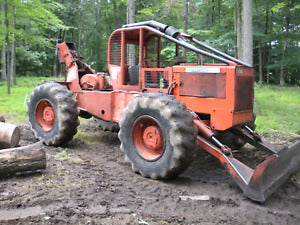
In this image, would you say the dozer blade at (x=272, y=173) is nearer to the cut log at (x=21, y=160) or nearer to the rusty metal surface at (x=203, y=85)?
the rusty metal surface at (x=203, y=85)

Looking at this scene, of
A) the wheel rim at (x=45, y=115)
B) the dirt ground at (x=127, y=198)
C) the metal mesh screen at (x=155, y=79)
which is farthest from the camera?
the wheel rim at (x=45, y=115)

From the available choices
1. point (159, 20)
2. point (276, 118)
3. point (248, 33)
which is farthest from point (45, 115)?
point (159, 20)

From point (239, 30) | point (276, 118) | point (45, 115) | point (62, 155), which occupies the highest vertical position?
point (239, 30)

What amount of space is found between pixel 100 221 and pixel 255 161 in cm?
363

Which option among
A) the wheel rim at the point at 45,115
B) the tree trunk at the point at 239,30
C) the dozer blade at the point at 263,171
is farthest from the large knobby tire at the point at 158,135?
the tree trunk at the point at 239,30

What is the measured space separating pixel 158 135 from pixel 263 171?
1.69 m

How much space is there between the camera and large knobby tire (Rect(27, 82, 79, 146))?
6188mm

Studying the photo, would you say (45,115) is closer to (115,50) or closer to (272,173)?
(115,50)

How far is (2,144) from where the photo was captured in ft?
17.6

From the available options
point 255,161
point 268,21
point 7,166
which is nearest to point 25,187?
point 7,166

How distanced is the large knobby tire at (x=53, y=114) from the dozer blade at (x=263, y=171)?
3052mm

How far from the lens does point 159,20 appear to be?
20.1m

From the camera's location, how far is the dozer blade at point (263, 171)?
3.80m

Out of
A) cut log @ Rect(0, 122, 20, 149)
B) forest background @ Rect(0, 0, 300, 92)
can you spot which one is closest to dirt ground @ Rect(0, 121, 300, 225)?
cut log @ Rect(0, 122, 20, 149)
